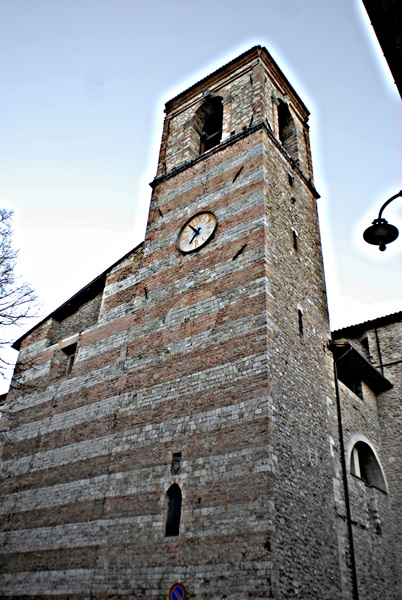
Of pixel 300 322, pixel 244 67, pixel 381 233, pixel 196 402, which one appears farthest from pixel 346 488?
pixel 244 67

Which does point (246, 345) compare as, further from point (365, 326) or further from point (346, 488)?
point (365, 326)

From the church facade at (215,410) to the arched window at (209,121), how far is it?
114 millimetres

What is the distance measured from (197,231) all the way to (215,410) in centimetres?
526

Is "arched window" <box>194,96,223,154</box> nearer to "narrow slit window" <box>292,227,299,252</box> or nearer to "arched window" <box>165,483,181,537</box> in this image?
"narrow slit window" <box>292,227,299,252</box>

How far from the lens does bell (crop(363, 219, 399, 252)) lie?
587 centimetres

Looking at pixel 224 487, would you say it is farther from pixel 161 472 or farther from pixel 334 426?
pixel 334 426

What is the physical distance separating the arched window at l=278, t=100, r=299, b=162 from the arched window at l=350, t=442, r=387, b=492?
9.25 m

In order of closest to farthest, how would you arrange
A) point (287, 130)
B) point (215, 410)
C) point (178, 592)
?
point (178, 592) < point (215, 410) < point (287, 130)

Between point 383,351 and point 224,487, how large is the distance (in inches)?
357

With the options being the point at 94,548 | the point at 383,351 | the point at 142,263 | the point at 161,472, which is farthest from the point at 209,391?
the point at 383,351

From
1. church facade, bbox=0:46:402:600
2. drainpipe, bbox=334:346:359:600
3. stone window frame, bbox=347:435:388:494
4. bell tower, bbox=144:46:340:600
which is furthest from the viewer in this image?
stone window frame, bbox=347:435:388:494

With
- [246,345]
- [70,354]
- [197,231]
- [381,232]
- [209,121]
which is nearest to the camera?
[381,232]

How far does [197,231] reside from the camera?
13.6 meters

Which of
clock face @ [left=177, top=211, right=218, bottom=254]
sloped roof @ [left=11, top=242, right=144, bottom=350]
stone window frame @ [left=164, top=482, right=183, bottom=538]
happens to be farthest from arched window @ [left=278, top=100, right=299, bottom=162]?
stone window frame @ [left=164, top=482, right=183, bottom=538]
